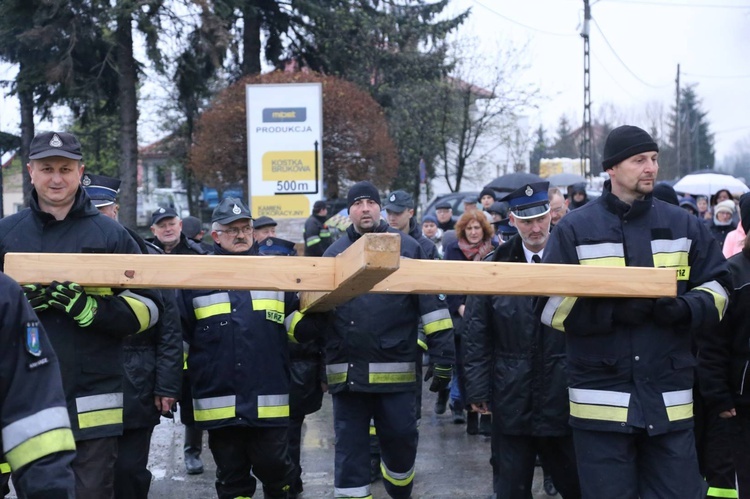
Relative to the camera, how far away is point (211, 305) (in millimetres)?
6125

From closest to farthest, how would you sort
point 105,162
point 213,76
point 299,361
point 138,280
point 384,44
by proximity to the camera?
point 138,280 < point 299,361 < point 213,76 < point 384,44 < point 105,162

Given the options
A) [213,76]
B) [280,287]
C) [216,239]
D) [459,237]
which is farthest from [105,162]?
[280,287]

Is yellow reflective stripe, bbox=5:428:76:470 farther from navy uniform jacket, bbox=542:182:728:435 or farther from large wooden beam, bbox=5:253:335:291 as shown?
navy uniform jacket, bbox=542:182:728:435

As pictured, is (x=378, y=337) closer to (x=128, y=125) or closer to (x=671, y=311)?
(x=671, y=311)

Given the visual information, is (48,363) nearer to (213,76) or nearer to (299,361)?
(299,361)

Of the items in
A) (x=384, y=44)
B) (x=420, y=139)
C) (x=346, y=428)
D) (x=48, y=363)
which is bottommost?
(x=346, y=428)

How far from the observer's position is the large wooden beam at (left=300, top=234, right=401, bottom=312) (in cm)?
372

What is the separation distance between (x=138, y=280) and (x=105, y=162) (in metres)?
34.0

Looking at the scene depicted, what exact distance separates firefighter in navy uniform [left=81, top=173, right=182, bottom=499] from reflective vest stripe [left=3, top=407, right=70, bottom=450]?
2.46 m

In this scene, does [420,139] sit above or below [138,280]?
above

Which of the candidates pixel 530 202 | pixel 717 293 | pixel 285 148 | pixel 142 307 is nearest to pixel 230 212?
pixel 142 307

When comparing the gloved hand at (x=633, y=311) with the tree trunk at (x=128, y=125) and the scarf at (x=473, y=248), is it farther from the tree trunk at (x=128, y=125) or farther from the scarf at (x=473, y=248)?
the tree trunk at (x=128, y=125)

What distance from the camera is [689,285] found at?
470cm

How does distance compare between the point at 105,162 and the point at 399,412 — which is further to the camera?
the point at 105,162
